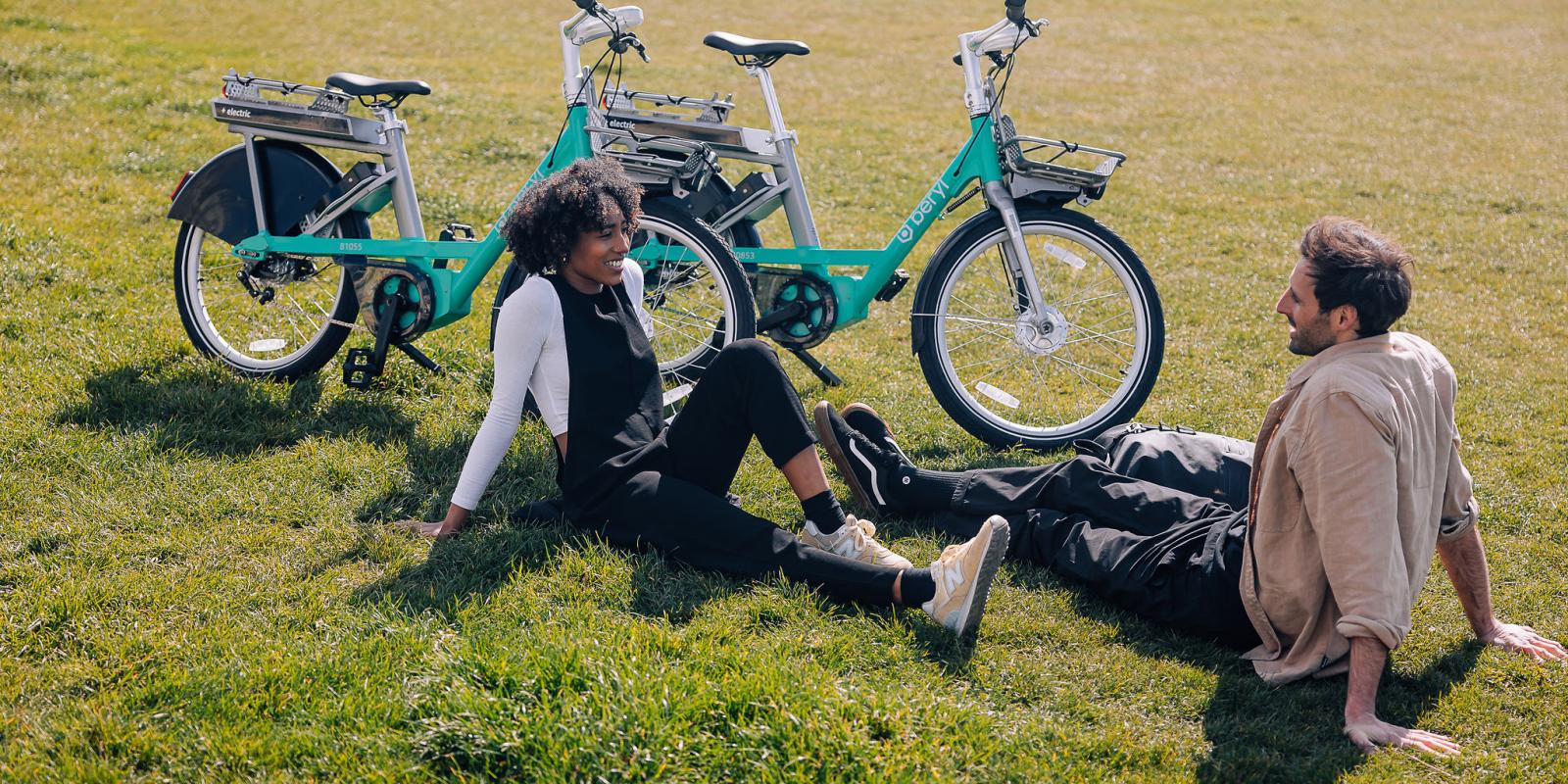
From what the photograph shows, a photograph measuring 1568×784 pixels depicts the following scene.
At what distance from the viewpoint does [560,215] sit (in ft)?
13.8

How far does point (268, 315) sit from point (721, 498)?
3.07m

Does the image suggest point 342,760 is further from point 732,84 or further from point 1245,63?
point 1245,63

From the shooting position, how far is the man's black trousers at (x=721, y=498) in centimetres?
399

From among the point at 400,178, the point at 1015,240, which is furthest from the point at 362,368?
the point at 1015,240

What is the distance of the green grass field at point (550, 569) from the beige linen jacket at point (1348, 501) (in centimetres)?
23

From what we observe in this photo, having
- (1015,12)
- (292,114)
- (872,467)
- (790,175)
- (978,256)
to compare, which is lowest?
(872,467)

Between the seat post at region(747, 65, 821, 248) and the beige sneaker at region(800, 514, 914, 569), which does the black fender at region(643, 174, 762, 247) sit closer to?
the seat post at region(747, 65, 821, 248)

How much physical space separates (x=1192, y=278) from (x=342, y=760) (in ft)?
21.2

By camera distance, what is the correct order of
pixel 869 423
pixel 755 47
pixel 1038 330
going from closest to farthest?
pixel 869 423
pixel 1038 330
pixel 755 47

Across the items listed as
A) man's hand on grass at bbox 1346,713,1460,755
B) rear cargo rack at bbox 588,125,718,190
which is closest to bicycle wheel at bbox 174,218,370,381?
rear cargo rack at bbox 588,125,718,190

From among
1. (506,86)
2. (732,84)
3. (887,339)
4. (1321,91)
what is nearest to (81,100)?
(506,86)

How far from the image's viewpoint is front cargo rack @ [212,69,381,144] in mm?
5590

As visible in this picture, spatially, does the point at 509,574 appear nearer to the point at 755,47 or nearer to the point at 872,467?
the point at 872,467

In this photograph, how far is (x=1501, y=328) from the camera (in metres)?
7.30
